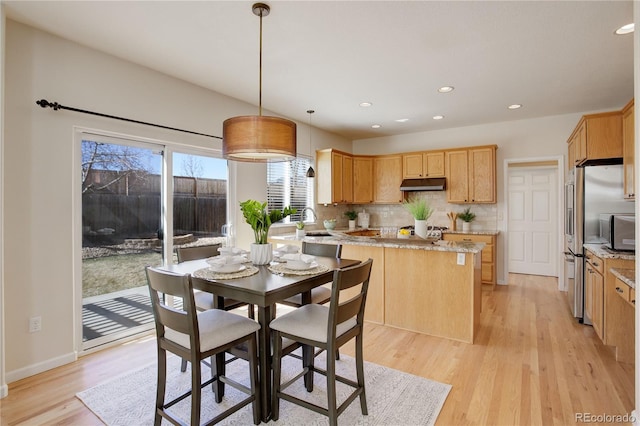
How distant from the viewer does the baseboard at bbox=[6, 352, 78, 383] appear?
2462mm

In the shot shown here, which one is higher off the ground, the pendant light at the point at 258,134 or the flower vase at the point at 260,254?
the pendant light at the point at 258,134

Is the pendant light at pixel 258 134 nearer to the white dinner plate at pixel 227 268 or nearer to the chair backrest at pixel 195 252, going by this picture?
the white dinner plate at pixel 227 268

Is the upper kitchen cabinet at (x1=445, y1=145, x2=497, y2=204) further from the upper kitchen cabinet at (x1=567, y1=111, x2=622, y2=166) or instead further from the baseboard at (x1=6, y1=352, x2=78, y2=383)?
the baseboard at (x1=6, y1=352, x2=78, y2=383)

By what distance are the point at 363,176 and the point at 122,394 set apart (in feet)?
16.5

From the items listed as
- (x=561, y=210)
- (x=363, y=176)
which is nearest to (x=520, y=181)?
(x=561, y=210)

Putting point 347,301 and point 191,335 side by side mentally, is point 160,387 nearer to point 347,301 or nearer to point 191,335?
point 191,335

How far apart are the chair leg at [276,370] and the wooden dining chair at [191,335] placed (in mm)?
100

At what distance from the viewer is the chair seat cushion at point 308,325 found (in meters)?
1.89

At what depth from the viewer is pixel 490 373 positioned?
2.56 meters

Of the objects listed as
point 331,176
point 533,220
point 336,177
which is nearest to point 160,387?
point 331,176

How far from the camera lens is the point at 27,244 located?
8.38 ft

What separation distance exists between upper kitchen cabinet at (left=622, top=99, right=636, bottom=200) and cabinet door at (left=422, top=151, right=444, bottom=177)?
9.06 ft

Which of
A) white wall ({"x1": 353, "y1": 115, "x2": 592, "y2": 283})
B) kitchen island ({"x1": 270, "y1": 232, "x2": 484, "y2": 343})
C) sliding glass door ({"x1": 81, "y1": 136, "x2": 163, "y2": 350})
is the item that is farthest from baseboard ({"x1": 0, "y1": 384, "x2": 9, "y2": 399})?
white wall ({"x1": 353, "y1": 115, "x2": 592, "y2": 283})

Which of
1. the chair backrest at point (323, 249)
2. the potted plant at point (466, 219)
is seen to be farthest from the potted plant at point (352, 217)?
the chair backrest at point (323, 249)
